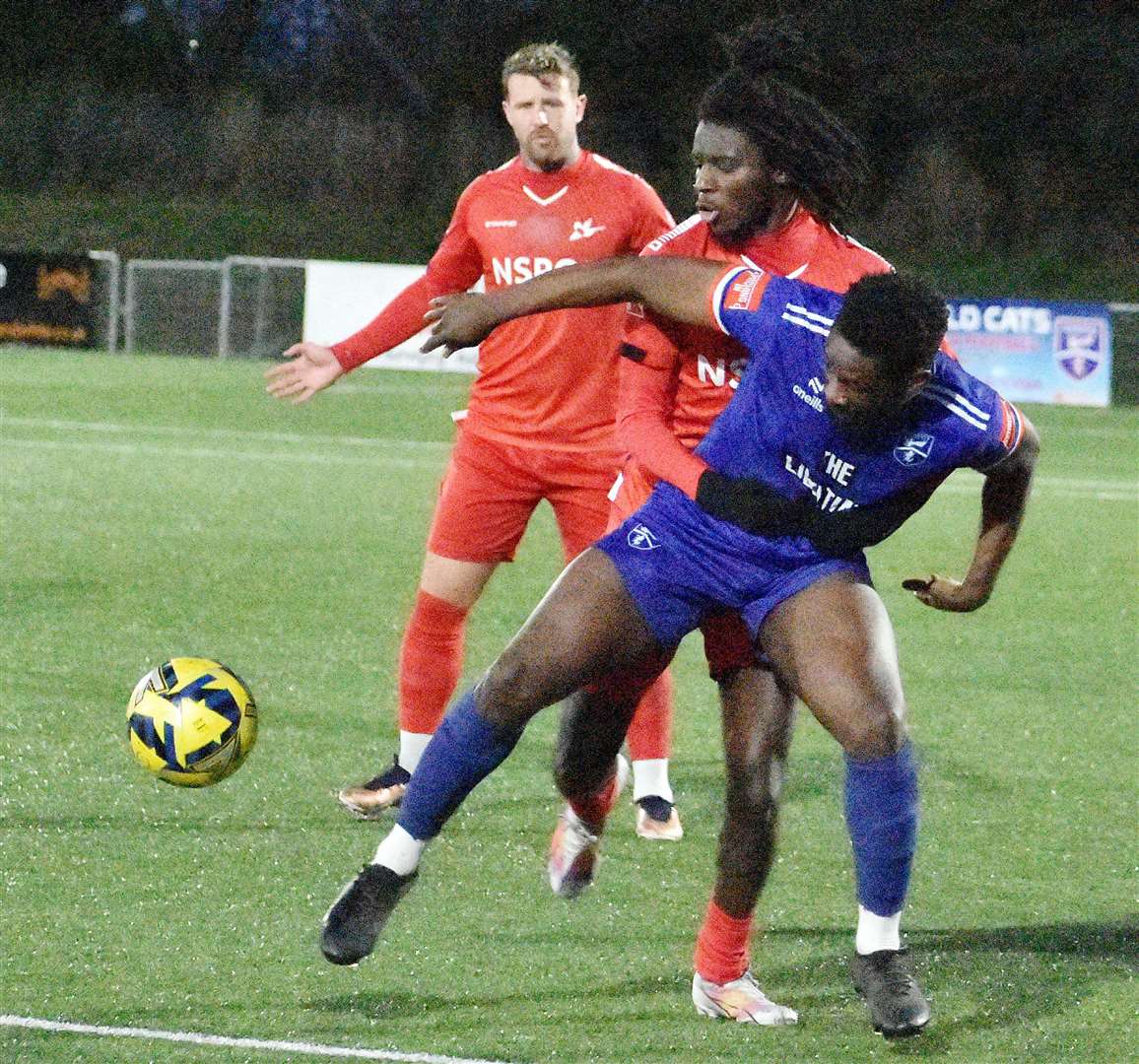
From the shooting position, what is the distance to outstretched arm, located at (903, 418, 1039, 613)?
460 cm

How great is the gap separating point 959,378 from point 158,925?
7.79 ft

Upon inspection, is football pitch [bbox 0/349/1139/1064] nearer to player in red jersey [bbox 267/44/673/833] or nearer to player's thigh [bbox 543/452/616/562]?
player in red jersey [bbox 267/44/673/833]

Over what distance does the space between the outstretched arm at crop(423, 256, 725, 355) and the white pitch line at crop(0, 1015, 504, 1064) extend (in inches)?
61.2

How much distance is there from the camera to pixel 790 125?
4.90 metres

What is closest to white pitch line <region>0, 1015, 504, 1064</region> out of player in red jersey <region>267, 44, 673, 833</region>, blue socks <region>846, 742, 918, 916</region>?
blue socks <region>846, 742, 918, 916</region>

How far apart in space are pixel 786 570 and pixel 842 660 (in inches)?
10.4

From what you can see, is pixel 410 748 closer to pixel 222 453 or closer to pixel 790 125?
pixel 790 125

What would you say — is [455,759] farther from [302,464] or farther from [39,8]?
[39,8]

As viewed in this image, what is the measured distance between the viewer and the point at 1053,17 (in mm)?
39844

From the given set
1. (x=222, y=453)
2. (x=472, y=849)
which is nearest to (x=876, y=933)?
(x=472, y=849)

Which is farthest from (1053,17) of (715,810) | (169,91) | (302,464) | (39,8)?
(715,810)

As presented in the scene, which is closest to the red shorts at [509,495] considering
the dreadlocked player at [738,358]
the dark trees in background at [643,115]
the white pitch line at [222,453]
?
the dreadlocked player at [738,358]

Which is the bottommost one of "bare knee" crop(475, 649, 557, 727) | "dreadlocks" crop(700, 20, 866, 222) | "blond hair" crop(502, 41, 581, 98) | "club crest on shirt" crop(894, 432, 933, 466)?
"bare knee" crop(475, 649, 557, 727)

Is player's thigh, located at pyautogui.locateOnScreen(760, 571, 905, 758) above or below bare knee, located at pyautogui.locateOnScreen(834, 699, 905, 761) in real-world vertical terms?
above
